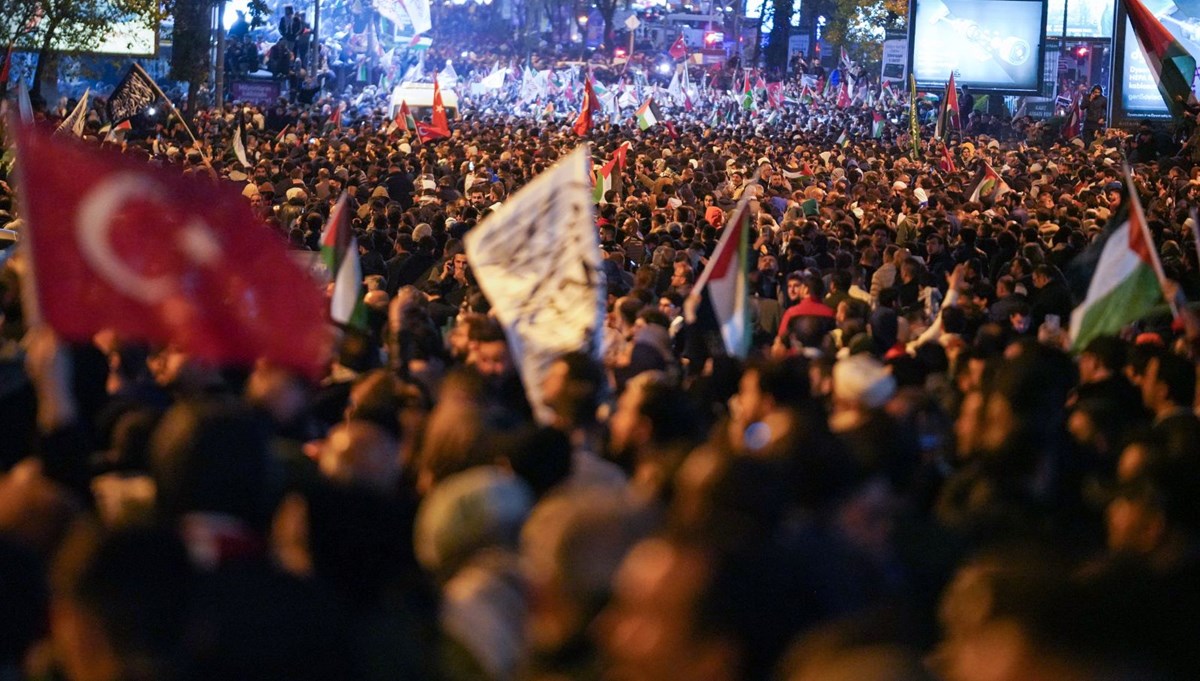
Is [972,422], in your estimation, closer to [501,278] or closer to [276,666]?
[501,278]

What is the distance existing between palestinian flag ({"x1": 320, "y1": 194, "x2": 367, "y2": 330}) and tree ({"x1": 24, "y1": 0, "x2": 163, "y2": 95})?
22.7 m

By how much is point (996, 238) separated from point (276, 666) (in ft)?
39.2

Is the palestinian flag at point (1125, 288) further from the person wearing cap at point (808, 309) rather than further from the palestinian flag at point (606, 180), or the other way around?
the palestinian flag at point (606, 180)

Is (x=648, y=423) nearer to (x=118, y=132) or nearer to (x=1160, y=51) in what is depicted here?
(x=1160, y=51)

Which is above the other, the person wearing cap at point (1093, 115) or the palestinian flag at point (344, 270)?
the person wearing cap at point (1093, 115)

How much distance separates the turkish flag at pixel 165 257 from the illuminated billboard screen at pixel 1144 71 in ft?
107

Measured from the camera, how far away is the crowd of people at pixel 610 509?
288 centimetres

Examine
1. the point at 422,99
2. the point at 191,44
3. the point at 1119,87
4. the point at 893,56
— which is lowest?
the point at 422,99

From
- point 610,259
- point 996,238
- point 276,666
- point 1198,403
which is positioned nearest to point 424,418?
point 276,666

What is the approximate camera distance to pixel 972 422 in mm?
5434

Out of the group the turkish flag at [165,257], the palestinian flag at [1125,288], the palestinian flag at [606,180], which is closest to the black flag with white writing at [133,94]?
the palestinian flag at [606,180]

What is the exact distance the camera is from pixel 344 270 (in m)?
7.55

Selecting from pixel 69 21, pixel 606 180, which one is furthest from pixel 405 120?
pixel 606 180

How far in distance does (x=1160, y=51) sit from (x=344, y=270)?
9.76 metres
